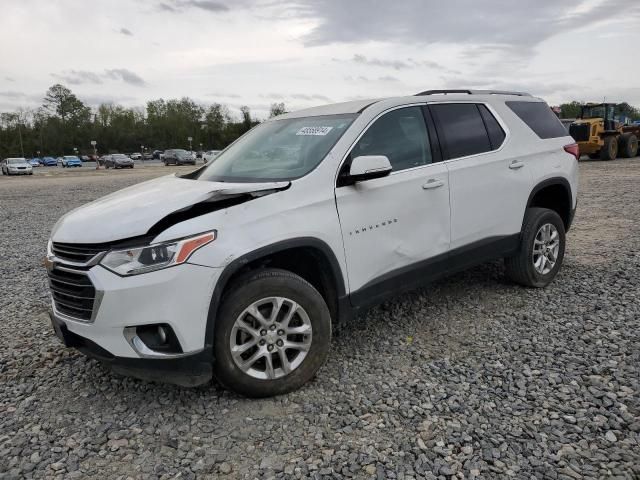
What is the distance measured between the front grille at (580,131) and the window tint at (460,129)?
17.4m

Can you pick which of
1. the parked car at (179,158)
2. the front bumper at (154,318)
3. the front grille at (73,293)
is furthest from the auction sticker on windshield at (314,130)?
the parked car at (179,158)

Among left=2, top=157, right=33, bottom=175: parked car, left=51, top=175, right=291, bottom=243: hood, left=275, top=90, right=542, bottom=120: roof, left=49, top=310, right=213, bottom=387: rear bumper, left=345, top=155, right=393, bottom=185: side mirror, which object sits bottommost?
left=49, top=310, right=213, bottom=387: rear bumper

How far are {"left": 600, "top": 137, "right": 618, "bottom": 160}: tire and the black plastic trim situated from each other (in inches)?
801

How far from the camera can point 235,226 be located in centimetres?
283

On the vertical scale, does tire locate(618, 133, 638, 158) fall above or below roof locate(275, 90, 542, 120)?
below

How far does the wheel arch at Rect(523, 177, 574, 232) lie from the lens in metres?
4.80

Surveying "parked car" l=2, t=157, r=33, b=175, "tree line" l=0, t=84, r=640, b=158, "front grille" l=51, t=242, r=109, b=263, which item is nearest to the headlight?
"front grille" l=51, t=242, r=109, b=263

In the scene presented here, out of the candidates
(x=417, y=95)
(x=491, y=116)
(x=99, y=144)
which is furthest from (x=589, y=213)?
(x=99, y=144)

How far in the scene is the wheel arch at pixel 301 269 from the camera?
2.78m

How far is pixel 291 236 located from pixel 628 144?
24.4 m

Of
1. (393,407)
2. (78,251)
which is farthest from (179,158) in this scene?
(393,407)

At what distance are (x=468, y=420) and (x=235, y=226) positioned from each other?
5.59 feet

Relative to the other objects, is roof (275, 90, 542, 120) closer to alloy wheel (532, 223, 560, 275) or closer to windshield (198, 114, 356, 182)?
windshield (198, 114, 356, 182)

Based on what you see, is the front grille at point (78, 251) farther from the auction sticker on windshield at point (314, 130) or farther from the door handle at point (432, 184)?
the door handle at point (432, 184)
